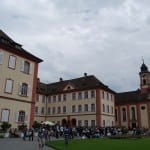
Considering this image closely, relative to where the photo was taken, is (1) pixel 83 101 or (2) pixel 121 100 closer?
(1) pixel 83 101

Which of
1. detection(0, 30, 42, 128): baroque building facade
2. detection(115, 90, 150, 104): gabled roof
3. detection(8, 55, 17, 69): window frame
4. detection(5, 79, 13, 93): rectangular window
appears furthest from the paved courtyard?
detection(115, 90, 150, 104): gabled roof

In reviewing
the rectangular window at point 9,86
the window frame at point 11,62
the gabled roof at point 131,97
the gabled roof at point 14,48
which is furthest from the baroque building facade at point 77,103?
the rectangular window at point 9,86

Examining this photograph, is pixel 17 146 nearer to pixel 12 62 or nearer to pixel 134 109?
pixel 12 62

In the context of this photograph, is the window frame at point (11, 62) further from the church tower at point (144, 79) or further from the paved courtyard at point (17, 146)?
the church tower at point (144, 79)

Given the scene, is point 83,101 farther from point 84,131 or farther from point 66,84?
point 84,131

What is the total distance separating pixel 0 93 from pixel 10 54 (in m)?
5.75

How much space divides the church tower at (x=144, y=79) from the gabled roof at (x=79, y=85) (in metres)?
22.1

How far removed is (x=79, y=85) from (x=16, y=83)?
95.9ft

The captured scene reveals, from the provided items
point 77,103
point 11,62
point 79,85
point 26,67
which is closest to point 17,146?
point 11,62

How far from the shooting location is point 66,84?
63.1 metres

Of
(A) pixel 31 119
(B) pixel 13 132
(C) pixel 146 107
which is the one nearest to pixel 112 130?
(A) pixel 31 119

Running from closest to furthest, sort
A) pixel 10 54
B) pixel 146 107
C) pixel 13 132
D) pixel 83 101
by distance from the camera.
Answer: pixel 13 132, pixel 10 54, pixel 83 101, pixel 146 107

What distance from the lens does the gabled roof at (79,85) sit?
5788 centimetres

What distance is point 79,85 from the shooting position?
61094 mm
